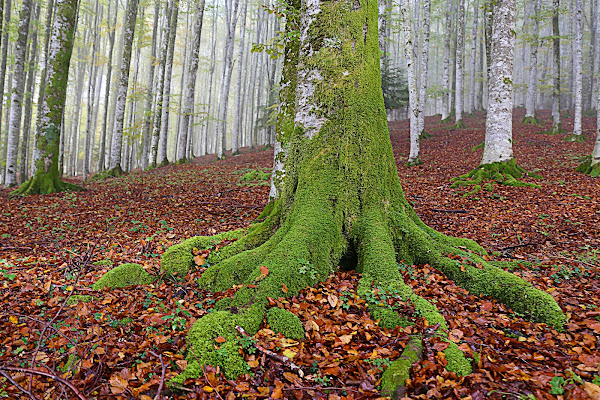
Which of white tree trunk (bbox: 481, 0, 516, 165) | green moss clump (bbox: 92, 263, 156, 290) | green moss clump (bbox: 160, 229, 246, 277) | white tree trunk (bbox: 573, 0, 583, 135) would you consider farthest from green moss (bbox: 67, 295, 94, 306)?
white tree trunk (bbox: 573, 0, 583, 135)

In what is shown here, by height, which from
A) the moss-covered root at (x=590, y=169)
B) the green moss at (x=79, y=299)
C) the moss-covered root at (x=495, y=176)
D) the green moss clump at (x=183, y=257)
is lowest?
the green moss at (x=79, y=299)

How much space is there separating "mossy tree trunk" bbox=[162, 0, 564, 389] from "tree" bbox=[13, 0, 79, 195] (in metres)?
8.49

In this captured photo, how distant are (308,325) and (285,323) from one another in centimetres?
21

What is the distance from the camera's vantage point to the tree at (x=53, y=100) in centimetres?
980

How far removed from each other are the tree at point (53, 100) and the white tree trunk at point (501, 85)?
1199cm

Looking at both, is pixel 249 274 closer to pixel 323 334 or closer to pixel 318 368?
pixel 323 334

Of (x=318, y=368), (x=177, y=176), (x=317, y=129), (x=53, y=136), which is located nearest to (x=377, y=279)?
(x=318, y=368)

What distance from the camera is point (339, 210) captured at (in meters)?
3.94

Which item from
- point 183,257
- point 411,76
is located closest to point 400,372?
point 183,257

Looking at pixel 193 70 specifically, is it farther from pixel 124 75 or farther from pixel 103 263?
pixel 103 263

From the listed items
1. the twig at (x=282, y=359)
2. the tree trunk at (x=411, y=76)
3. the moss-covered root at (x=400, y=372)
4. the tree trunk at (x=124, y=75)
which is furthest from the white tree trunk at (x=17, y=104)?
the moss-covered root at (x=400, y=372)

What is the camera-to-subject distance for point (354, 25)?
13.6ft

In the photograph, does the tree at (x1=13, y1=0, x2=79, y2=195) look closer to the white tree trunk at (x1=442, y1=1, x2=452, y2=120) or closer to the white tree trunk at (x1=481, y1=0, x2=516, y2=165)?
the white tree trunk at (x1=481, y1=0, x2=516, y2=165)

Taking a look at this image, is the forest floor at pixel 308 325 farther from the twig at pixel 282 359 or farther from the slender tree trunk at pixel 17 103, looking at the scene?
the slender tree trunk at pixel 17 103
